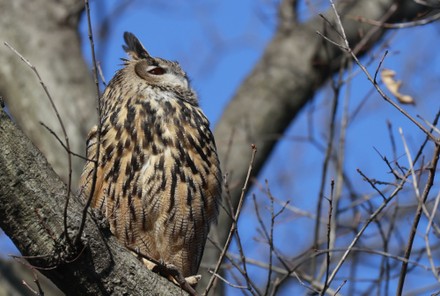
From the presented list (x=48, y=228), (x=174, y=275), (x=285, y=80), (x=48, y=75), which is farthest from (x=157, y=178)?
(x=285, y=80)

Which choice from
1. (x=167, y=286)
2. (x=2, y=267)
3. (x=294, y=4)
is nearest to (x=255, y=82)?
(x=294, y=4)

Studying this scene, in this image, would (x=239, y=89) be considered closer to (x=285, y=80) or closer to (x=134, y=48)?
(x=285, y=80)

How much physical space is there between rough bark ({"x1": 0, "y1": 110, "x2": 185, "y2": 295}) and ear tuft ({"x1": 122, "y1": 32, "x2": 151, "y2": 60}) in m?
1.83

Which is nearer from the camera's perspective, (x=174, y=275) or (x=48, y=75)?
(x=174, y=275)

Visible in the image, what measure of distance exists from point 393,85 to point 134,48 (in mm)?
1552

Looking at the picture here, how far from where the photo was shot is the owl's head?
4.20m

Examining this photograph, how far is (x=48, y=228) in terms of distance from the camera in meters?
2.61

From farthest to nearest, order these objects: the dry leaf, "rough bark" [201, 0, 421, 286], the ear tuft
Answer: "rough bark" [201, 0, 421, 286], the ear tuft, the dry leaf

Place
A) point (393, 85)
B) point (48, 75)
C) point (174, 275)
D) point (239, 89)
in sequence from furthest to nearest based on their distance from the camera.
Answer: point (239, 89)
point (48, 75)
point (393, 85)
point (174, 275)

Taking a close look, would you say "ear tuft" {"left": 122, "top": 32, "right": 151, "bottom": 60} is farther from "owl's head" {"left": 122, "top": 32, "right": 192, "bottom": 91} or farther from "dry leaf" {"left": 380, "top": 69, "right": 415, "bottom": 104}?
"dry leaf" {"left": 380, "top": 69, "right": 415, "bottom": 104}

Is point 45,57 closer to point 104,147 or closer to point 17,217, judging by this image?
point 104,147

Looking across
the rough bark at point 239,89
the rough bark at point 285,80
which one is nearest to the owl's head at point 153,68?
the rough bark at point 239,89

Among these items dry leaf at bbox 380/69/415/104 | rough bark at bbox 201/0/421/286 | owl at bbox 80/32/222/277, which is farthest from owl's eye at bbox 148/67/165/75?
rough bark at bbox 201/0/421/286

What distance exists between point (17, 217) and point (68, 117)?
3186 millimetres
